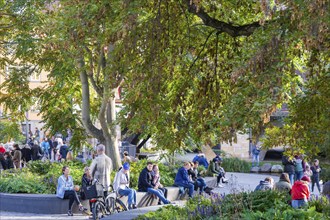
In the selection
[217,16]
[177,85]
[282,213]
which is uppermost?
[217,16]

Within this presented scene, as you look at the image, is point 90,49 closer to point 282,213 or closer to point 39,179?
point 39,179

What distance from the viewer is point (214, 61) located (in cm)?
1717

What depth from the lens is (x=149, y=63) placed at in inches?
635

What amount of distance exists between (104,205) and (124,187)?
1679 millimetres

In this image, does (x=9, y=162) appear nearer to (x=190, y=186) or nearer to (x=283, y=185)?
(x=190, y=186)

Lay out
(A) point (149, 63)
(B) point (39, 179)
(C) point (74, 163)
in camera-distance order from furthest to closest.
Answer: (C) point (74, 163), (B) point (39, 179), (A) point (149, 63)

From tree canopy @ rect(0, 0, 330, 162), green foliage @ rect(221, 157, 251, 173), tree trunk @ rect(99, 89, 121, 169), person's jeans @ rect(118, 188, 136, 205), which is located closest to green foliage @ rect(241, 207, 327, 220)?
tree canopy @ rect(0, 0, 330, 162)

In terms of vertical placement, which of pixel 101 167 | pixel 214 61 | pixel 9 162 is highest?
pixel 214 61

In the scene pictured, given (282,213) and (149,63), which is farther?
(149,63)

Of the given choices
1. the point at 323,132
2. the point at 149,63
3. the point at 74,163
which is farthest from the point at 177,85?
the point at 74,163

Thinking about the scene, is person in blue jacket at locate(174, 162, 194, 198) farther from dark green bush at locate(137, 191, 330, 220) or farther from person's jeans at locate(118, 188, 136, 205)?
dark green bush at locate(137, 191, 330, 220)

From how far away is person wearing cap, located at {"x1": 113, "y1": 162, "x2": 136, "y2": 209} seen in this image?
21891 millimetres

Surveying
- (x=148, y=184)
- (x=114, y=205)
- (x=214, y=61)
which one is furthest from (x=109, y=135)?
(x=214, y=61)

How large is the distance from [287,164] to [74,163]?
7649mm
